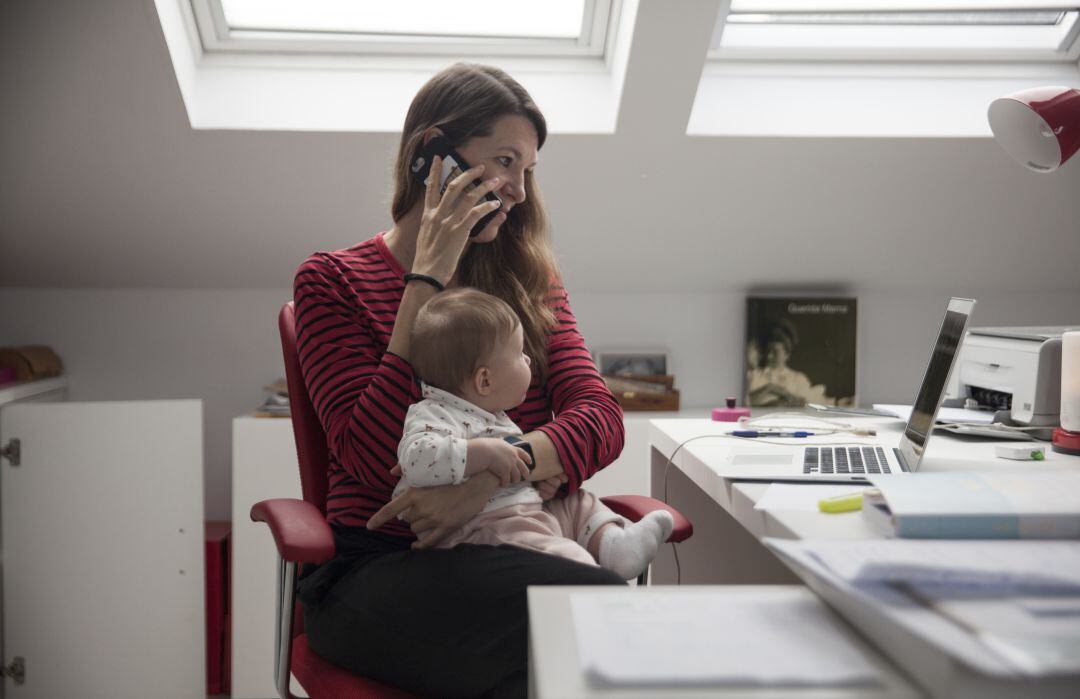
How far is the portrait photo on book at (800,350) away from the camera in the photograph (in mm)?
3027

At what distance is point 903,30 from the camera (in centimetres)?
267

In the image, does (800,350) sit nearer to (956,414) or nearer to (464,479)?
(956,414)

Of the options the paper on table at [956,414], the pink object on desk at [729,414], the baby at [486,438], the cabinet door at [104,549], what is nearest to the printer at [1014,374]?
the paper on table at [956,414]

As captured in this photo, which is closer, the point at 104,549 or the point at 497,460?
the point at 497,460

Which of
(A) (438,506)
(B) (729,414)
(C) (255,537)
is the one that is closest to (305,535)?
(A) (438,506)

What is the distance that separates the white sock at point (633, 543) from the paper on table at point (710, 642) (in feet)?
1.68

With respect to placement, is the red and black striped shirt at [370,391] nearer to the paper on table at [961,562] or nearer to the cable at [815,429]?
the cable at [815,429]

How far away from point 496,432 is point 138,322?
2.07 meters

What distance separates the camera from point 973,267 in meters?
2.99

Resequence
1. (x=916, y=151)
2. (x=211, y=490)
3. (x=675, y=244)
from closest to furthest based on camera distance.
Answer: (x=916, y=151) → (x=675, y=244) → (x=211, y=490)

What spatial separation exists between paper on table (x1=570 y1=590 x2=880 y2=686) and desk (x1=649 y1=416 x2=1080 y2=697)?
0.13 feet

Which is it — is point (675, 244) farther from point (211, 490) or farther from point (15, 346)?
point (15, 346)

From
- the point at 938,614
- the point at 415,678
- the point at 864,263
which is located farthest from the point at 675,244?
the point at 938,614

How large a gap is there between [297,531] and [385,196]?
5.18ft
